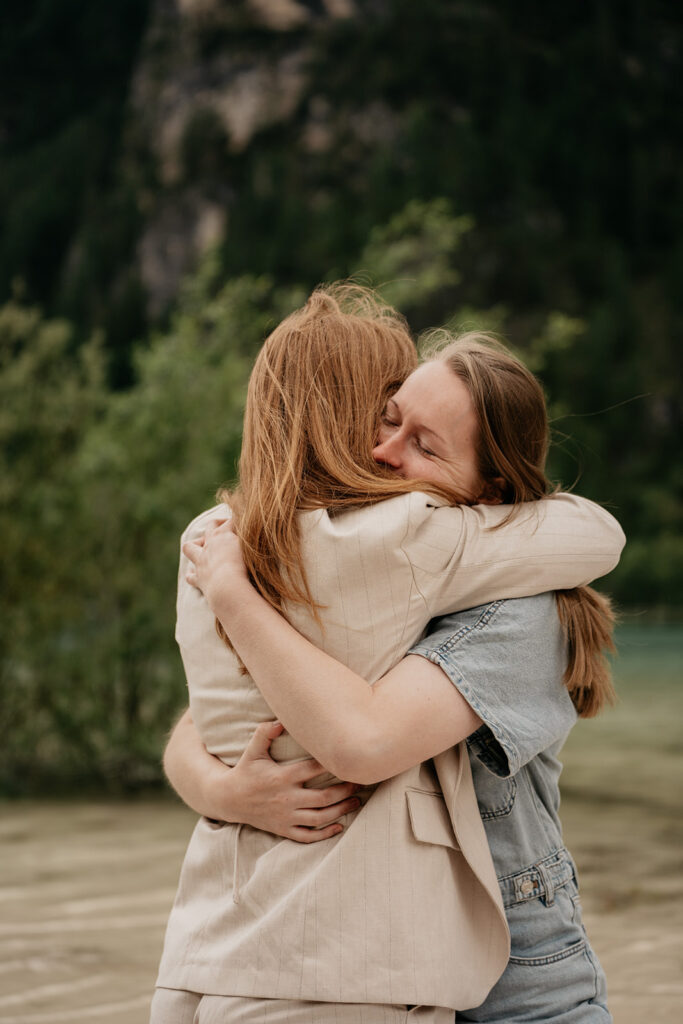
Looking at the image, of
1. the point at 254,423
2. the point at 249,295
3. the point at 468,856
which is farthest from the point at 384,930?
the point at 249,295

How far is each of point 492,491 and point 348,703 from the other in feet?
1.61

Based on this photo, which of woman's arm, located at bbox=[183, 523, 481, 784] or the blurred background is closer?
woman's arm, located at bbox=[183, 523, 481, 784]

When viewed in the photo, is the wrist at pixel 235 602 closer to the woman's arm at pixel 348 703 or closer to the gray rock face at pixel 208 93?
the woman's arm at pixel 348 703

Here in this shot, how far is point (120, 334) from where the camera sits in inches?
1657

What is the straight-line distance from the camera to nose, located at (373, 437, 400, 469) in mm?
1825

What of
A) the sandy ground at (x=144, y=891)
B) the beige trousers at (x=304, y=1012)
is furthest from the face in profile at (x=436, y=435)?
the sandy ground at (x=144, y=891)

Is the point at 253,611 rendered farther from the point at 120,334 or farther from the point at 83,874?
the point at 120,334

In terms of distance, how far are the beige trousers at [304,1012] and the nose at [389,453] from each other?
0.78 m

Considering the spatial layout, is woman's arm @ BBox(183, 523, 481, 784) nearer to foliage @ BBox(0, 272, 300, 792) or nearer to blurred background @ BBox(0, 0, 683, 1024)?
foliage @ BBox(0, 272, 300, 792)

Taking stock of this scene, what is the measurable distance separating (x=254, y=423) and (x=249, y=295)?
22.3 ft

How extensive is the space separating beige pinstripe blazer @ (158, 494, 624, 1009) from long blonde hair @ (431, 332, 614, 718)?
0.28 ft

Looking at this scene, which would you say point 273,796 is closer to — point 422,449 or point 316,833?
point 316,833

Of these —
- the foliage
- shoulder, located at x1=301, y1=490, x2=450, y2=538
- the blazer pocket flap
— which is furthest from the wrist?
the foliage

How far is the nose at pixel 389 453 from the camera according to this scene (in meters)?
1.83
